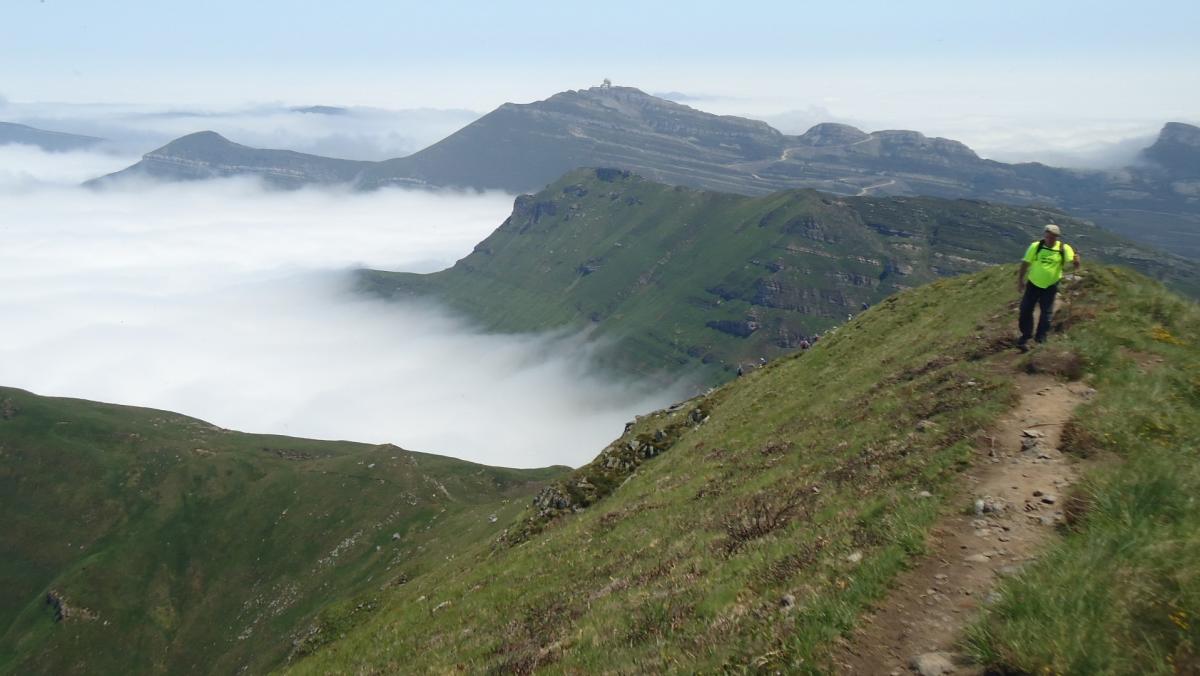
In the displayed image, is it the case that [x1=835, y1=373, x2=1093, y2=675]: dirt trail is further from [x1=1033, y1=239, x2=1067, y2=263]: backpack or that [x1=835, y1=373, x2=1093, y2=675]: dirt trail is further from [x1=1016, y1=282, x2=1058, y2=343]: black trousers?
[x1=1033, y1=239, x2=1067, y2=263]: backpack

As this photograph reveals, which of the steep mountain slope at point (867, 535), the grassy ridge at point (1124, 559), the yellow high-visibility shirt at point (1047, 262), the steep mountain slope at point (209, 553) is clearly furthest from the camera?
the steep mountain slope at point (209, 553)

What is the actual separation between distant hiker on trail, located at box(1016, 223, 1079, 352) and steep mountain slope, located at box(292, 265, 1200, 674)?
115cm

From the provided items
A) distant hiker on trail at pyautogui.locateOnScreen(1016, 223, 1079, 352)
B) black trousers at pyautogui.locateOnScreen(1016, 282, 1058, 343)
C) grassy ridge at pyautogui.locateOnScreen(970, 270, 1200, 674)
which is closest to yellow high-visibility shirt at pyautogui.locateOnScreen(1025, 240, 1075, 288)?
distant hiker on trail at pyautogui.locateOnScreen(1016, 223, 1079, 352)

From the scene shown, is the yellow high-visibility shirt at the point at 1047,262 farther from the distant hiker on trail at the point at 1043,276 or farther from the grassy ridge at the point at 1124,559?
the grassy ridge at the point at 1124,559

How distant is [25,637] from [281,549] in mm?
55031

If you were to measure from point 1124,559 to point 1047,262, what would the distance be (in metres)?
20.0

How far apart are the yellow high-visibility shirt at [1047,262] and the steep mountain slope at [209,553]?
91930 mm

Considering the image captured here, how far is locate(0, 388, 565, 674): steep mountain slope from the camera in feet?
452

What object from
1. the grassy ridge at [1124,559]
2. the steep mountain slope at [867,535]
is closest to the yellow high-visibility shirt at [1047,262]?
the steep mountain slope at [867,535]

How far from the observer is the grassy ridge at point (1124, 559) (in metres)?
7.90

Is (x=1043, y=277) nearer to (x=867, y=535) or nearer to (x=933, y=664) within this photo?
(x=867, y=535)

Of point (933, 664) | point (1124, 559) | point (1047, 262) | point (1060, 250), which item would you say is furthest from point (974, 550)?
point (1060, 250)

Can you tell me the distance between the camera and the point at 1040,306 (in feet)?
85.8

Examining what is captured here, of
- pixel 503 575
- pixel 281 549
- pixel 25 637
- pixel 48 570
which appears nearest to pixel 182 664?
pixel 281 549
